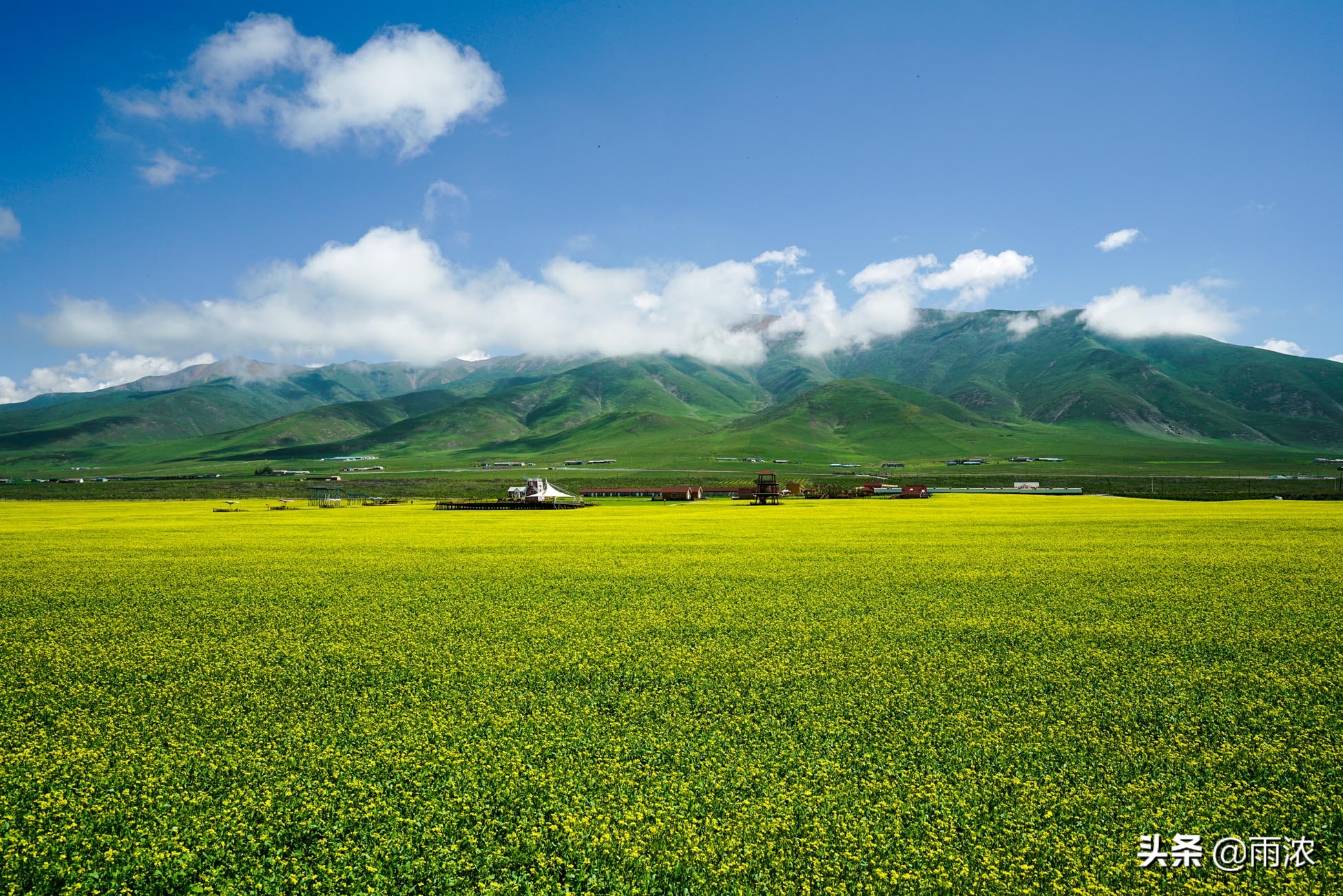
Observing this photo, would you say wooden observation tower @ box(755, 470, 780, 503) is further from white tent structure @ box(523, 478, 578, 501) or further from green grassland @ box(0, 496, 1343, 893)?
green grassland @ box(0, 496, 1343, 893)

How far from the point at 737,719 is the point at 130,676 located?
12.5 meters

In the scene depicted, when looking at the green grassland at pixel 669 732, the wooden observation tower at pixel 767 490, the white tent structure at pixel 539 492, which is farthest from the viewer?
the wooden observation tower at pixel 767 490

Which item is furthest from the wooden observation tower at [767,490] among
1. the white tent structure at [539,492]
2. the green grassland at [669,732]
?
the green grassland at [669,732]

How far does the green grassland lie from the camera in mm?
7633

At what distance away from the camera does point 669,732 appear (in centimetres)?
1066

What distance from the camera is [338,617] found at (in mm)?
18734

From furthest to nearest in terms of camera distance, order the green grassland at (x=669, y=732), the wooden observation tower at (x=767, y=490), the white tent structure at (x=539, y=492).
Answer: the wooden observation tower at (x=767, y=490) → the white tent structure at (x=539, y=492) → the green grassland at (x=669, y=732)

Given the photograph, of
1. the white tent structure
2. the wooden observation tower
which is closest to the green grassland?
the white tent structure

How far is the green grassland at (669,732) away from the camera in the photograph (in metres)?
7.63

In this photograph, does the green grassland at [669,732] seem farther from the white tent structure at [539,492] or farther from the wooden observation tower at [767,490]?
the wooden observation tower at [767,490]

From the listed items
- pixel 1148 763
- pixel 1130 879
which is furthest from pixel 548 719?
pixel 1148 763

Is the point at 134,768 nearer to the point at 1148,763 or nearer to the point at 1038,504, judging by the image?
the point at 1148,763

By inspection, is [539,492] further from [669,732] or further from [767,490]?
[669,732]

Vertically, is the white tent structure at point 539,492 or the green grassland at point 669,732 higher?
the white tent structure at point 539,492
